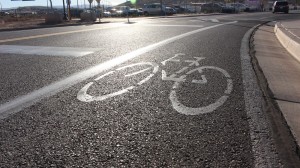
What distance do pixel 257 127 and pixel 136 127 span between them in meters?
1.29

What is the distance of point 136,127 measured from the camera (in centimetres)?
369

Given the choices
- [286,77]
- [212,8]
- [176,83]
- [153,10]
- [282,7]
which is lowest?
[286,77]

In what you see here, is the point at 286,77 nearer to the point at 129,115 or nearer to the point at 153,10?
the point at 129,115

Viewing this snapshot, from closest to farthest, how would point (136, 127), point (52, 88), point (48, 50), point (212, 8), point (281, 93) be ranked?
1. point (136, 127)
2. point (52, 88)
3. point (281, 93)
4. point (48, 50)
5. point (212, 8)

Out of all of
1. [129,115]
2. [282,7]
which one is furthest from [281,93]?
[282,7]

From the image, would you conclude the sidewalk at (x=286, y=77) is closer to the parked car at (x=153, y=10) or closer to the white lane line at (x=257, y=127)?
the white lane line at (x=257, y=127)

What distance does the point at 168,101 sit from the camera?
4586 millimetres

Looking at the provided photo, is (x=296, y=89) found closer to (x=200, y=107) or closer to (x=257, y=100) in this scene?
(x=257, y=100)

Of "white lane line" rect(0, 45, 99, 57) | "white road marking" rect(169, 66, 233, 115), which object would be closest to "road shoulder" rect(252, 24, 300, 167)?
"white road marking" rect(169, 66, 233, 115)

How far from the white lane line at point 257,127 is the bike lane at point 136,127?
0.07 meters

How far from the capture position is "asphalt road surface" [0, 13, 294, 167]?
3.02 metres

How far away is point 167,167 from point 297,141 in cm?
140

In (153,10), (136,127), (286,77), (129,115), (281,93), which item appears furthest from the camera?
(153,10)

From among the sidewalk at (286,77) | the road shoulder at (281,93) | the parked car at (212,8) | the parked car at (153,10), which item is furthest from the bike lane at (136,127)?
the parked car at (212,8)
